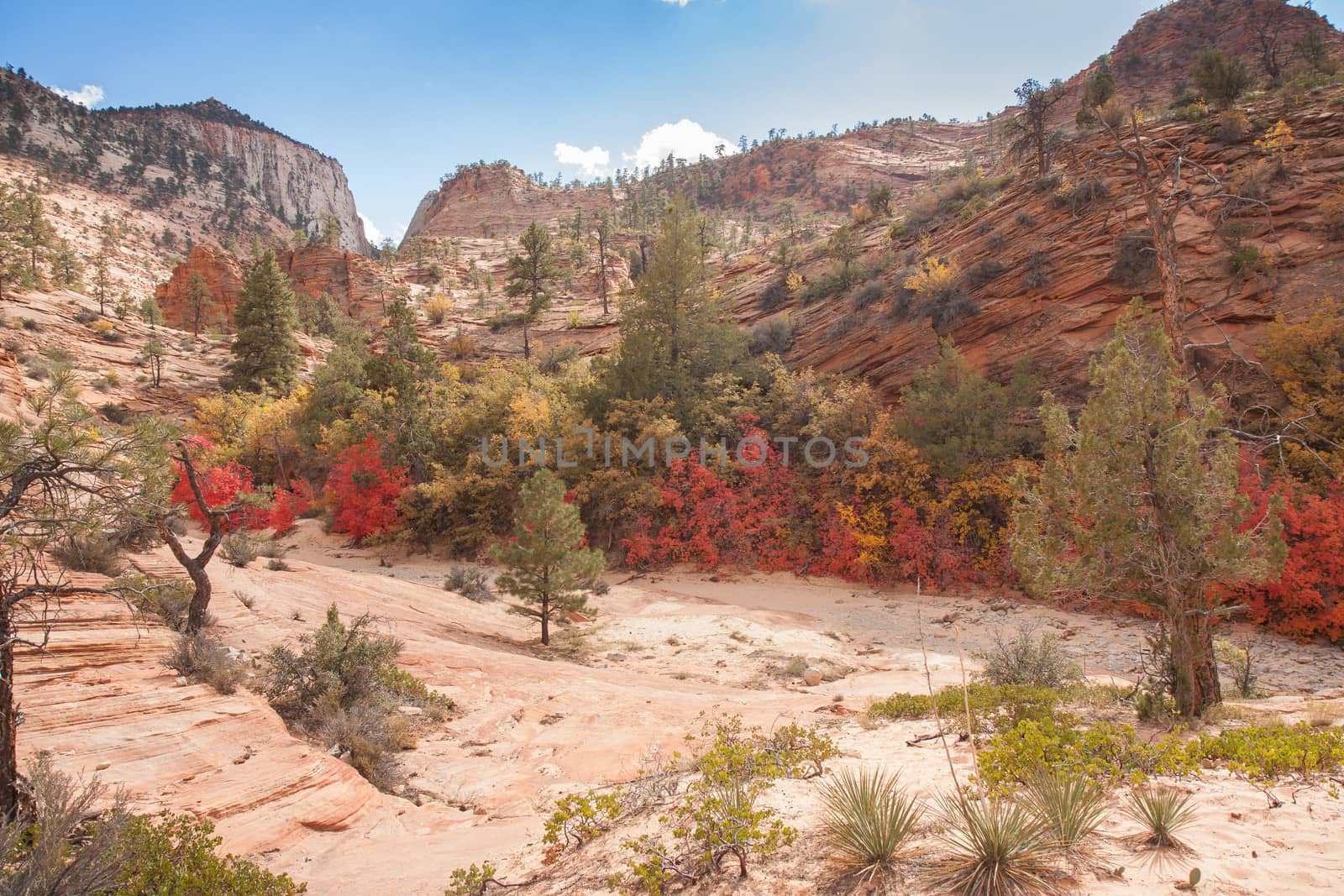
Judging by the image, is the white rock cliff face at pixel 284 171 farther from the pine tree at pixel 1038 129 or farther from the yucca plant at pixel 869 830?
the yucca plant at pixel 869 830

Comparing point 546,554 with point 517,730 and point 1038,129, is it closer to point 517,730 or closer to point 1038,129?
point 517,730

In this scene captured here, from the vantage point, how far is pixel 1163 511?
6.23 m

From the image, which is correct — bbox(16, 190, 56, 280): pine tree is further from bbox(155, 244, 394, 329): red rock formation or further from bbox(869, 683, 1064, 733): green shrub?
bbox(869, 683, 1064, 733): green shrub

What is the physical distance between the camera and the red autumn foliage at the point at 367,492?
2567cm

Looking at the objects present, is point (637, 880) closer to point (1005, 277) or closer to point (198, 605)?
point (198, 605)

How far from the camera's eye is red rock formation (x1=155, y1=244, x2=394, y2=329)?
49.9 metres

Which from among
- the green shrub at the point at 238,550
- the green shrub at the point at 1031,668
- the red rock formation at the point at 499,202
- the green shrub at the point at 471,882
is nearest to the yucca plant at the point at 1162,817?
the green shrub at the point at 471,882

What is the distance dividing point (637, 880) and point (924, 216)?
105 feet

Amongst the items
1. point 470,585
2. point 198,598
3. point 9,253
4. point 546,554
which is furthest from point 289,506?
point 9,253

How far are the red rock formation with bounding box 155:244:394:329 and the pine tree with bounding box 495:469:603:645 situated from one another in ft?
164

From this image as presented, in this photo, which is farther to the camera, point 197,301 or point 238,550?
point 197,301

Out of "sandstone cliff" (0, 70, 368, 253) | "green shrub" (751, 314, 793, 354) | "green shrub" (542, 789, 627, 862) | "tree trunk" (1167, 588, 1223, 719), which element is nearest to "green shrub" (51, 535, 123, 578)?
"green shrub" (542, 789, 627, 862)

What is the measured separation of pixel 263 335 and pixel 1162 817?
46.8m

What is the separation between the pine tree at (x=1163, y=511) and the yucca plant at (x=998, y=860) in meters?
4.65
